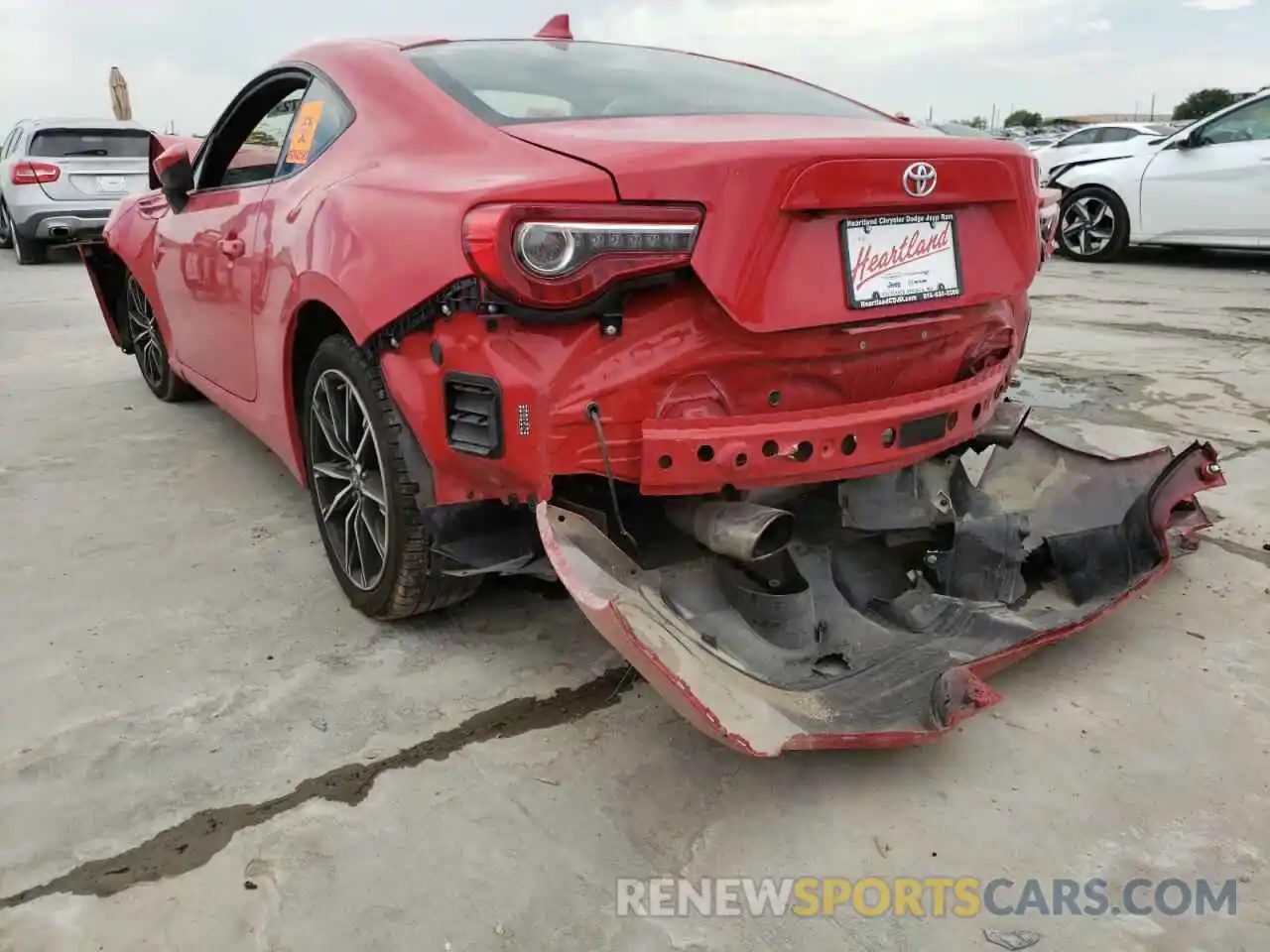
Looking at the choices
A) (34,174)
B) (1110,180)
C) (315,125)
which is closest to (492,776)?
(315,125)

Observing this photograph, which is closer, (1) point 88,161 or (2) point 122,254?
(2) point 122,254

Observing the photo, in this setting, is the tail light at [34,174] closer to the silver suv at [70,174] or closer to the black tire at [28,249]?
the silver suv at [70,174]

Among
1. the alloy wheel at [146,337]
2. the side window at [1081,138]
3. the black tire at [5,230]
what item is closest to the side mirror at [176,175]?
the alloy wheel at [146,337]

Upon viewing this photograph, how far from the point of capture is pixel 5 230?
1297cm

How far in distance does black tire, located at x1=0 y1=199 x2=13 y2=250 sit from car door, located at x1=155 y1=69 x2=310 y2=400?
32.6 ft

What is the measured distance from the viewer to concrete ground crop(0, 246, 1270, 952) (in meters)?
1.76

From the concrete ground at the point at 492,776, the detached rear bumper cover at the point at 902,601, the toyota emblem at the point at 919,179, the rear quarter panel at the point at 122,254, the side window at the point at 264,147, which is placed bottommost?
the concrete ground at the point at 492,776

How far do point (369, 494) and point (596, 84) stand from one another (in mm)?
1215

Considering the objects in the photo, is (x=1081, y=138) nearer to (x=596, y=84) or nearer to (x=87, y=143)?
(x=87, y=143)

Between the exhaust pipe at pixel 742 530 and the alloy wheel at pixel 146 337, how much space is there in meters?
3.52

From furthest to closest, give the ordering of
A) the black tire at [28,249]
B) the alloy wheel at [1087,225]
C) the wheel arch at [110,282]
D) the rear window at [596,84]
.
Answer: the black tire at [28,249]
the alloy wheel at [1087,225]
the wheel arch at [110,282]
the rear window at [596,84]

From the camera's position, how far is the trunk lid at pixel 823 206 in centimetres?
197

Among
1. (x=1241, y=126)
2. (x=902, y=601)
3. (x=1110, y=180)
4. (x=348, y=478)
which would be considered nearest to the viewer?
(x=902, y=601)

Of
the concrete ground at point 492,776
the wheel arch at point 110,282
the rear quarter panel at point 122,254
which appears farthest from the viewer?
the wheel arch at point 110,282
